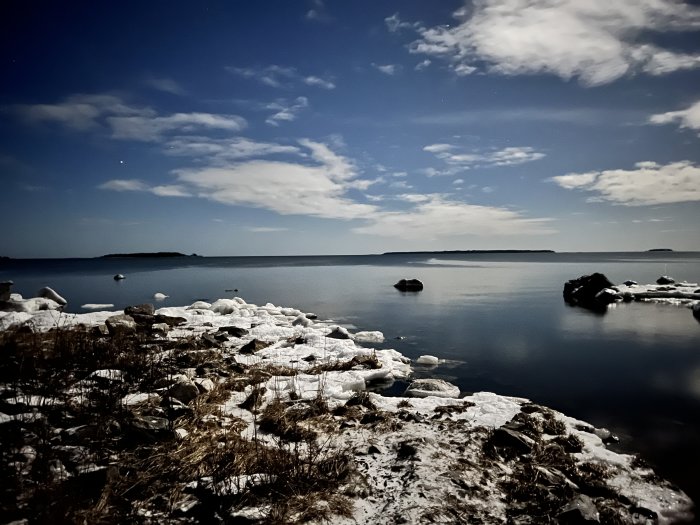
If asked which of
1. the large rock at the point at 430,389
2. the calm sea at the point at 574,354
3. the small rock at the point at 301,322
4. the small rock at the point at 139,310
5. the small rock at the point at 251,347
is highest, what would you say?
the small rock at the point at 139,310

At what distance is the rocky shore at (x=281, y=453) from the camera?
425 centimetres

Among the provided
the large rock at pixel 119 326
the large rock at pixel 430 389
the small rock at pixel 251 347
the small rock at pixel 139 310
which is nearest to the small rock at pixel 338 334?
the small rock at pixel 251 347

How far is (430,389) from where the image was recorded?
964 cm

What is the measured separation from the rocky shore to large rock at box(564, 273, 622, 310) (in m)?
26.9

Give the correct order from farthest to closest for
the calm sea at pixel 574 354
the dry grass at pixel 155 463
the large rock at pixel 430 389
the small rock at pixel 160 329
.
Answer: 1. the small rock at pixel 160 329
2. the large rock at pixel 430 389
3. the calm sea at pixel 574 354
4. the dry grass at pixel 155 463

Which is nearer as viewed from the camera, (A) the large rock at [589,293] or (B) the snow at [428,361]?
(B) the snow at [428,361]

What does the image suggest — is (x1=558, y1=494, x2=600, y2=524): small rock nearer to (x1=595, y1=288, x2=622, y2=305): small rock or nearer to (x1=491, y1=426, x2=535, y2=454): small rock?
(x1=491, y1=426, x2=535, y2=454): small rock

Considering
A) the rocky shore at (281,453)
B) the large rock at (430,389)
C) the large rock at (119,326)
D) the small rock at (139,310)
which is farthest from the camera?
the small rock at (139,310)

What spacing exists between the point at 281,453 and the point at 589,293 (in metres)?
34.4

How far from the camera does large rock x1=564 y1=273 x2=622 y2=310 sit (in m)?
30.2

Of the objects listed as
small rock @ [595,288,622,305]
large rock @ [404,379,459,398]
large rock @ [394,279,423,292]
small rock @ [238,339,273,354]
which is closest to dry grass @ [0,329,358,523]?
large rock @ [404,379,459,398]

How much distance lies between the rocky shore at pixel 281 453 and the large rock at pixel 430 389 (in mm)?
50

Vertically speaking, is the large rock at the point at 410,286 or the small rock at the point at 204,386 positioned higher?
the small rock at the point at 204,386

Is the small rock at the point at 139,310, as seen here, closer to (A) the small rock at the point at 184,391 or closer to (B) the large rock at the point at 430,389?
(A) the small rock at the point at 184,391
